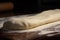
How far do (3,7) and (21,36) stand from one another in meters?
2.58

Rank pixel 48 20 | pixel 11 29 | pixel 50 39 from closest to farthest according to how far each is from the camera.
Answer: pixel 50 39, pixel 11 29, pixel 48 20

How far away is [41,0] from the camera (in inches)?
138

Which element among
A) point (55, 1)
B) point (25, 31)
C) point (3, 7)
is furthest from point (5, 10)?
point (25, 31)

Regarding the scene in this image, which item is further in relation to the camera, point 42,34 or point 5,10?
point 5,10

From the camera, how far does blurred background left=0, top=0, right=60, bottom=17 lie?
11.1ft

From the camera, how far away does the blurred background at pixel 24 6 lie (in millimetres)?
3391

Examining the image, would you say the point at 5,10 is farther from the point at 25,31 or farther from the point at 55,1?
the point at 25,31

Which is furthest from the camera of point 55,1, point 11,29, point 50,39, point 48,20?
point 55,1

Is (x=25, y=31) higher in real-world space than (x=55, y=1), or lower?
higher

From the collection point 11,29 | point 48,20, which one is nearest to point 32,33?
point 11,29

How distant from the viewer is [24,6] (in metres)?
3.64

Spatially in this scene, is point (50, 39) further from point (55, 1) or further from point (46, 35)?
point (55, 1)

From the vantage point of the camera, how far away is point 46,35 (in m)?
0.92

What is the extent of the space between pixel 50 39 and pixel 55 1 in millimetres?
2631
